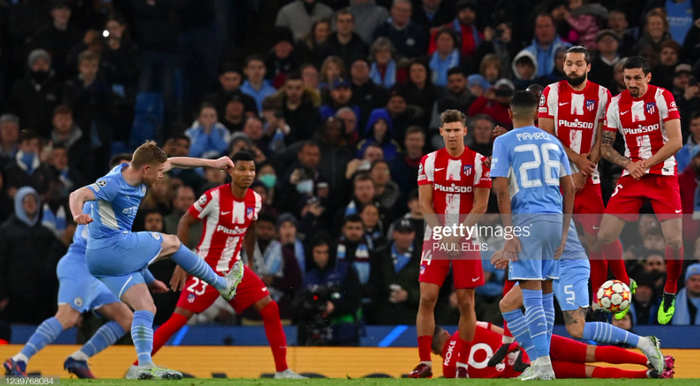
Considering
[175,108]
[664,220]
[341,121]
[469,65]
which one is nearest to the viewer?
[664,220]

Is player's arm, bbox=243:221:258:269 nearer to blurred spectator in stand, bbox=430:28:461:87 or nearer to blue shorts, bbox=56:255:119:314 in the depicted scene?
blue shorts, bbox=56:255:119:314

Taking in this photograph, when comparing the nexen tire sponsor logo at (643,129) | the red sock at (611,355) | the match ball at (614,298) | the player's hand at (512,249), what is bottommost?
the red sock at (611,355)

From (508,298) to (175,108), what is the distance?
882cm

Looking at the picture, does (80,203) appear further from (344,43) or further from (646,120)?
(344,43)

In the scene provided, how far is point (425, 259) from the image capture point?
984 cm

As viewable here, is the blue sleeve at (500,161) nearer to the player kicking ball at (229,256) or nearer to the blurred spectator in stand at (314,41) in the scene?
the player kicking ball at (229,256)

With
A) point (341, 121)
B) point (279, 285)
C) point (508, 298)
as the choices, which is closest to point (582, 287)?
point (508, 298)

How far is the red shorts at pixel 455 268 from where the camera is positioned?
9.81m

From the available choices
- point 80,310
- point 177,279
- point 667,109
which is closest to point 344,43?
point 177,279

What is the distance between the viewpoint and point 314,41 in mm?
16188

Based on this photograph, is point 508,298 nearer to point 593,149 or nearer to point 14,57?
point 593,149

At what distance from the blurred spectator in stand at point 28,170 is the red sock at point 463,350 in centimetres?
686

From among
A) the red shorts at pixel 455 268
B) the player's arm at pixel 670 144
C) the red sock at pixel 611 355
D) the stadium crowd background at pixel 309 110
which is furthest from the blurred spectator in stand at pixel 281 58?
the red sock at pixel 611 355

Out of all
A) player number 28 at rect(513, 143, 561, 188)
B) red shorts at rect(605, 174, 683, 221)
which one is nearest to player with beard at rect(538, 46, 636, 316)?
red shorts at rect(605, 174, 683, 221)
